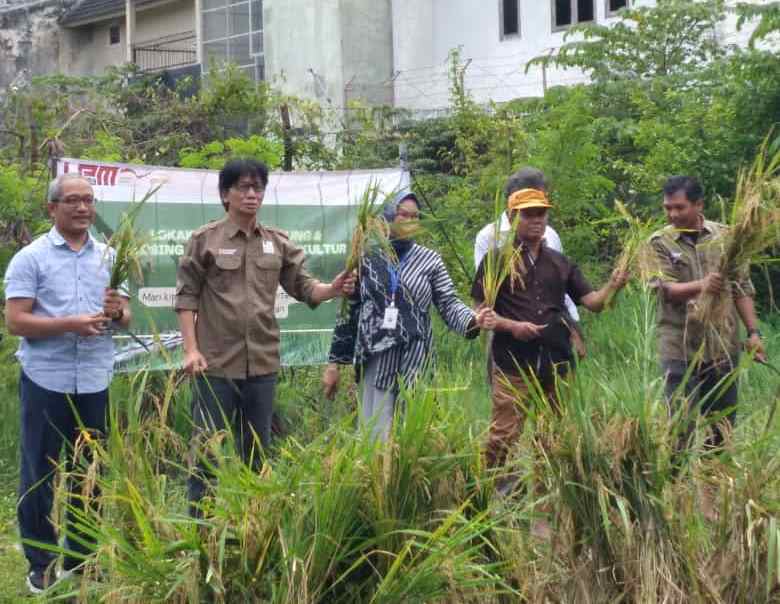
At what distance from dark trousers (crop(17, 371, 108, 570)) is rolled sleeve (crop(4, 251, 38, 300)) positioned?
40cm

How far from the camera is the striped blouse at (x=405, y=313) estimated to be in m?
6.64

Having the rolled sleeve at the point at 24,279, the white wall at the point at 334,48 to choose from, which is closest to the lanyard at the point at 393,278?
the rolled sleeve at the point at 24,279

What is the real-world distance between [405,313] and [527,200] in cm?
84

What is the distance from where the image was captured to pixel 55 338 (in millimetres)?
6023

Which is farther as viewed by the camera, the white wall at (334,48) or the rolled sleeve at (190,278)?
the white wall at (334,48)

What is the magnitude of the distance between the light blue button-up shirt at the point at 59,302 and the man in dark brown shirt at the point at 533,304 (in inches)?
72.6

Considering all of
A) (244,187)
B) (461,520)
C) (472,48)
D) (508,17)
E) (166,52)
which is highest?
(166,52)

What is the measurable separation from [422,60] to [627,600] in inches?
844

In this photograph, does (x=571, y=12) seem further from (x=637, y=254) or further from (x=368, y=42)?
(x=637, y=254)

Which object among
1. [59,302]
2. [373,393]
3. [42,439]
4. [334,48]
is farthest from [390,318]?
[334,48]

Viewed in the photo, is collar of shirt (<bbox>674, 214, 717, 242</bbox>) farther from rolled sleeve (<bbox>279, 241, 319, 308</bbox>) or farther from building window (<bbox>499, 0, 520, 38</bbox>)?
building window (<bbox>499, 0, 520, 38</bbox>)

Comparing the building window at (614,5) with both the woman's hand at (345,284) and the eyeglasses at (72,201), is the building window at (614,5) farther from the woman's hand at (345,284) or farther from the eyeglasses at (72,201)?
the eyeglasses at (72,201)

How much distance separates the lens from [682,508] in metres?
4.43

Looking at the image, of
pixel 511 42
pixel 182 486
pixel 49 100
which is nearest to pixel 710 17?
pixel 511 42
